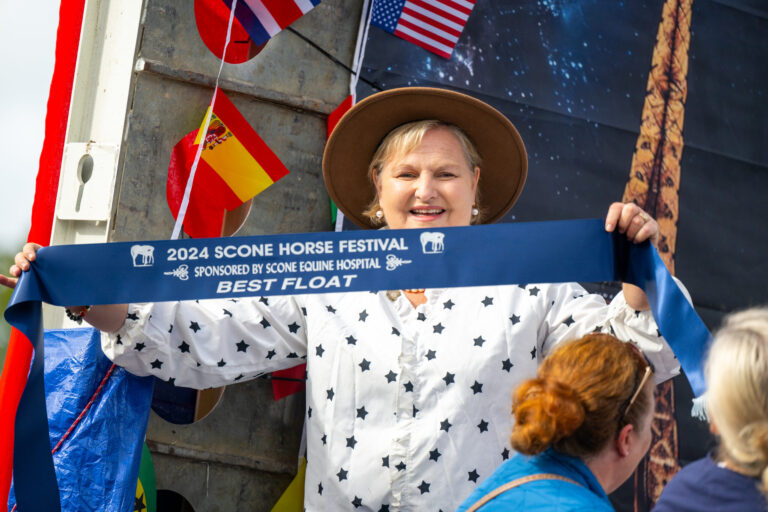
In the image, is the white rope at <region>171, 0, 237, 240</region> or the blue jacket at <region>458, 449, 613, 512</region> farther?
the white rope at <region>171, 0, 237, 240</region>

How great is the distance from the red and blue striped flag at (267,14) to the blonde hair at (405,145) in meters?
0.67

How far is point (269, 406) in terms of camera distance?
3643 mm

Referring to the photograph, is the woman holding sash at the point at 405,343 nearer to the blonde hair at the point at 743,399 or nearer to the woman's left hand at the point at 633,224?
the woman's left hand at the point at 633,224

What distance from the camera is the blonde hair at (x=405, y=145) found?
330 centimetres

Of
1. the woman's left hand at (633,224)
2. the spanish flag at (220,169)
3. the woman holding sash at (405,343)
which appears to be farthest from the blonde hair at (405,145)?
the woman's left hand at (633,224)

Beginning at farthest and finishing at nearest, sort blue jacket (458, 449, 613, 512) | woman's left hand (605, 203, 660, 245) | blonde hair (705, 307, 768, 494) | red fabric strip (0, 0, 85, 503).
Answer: red fabric strip (0, 0, 85, 503)
woman's left hand (605, 203, 660, 245)
blue jacket (458, 449, 613, 512)
blonde hair (705, 307, 768, 494)

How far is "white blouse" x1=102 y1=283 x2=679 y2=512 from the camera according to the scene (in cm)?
287

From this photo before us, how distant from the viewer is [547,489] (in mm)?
2070

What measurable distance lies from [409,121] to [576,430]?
5.11 feet

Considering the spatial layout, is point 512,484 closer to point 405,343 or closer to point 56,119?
point 405,343

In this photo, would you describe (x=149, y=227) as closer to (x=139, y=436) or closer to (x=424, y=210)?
(x=139, y=436)

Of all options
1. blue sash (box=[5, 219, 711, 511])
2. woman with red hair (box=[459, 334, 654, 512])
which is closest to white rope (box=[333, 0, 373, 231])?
blue sash (box=[5, 219, 711, 511])

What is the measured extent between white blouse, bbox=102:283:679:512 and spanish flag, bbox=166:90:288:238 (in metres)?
0.58

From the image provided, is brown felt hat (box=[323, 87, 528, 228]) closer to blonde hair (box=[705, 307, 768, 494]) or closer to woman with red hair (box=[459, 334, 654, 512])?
woman with red hair (box=[459, 334, 654, 512])
